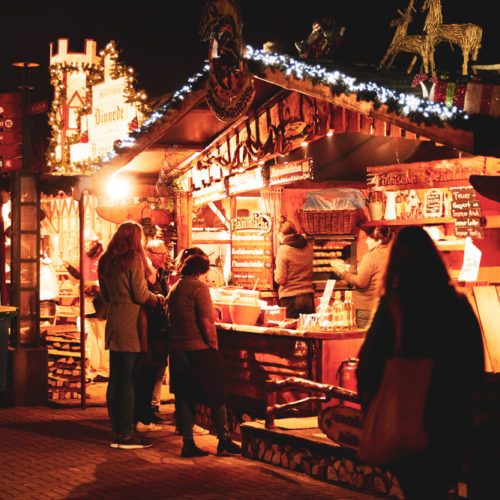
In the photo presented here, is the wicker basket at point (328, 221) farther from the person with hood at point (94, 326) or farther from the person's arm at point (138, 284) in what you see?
the person's arm at point (138, 284)

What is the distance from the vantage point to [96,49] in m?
27.1

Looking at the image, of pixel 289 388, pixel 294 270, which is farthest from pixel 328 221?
pixel 289 388

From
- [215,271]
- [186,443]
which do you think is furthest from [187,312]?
[215,271]

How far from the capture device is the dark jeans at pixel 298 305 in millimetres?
14250

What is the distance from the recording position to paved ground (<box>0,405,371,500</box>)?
7984 mm

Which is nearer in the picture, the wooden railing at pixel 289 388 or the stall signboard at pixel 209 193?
the wooden railing at pixel 289 388

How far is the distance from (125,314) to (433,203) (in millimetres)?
4731

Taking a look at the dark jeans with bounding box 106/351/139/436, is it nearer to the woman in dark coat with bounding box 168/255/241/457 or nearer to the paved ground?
the paved ground

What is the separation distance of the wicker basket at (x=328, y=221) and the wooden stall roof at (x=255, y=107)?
782 millimetres

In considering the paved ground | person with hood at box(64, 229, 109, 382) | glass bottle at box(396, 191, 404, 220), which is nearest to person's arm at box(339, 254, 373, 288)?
glass bottle at box(396, 191, 404, 220)

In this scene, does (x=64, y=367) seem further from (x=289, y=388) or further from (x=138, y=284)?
(x=289, y=388)

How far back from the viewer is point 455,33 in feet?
42.4

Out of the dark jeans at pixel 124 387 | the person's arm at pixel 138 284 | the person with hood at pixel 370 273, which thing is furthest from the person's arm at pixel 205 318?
the person with hood at pixel 370 273

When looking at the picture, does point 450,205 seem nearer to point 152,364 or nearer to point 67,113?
point 152,364
